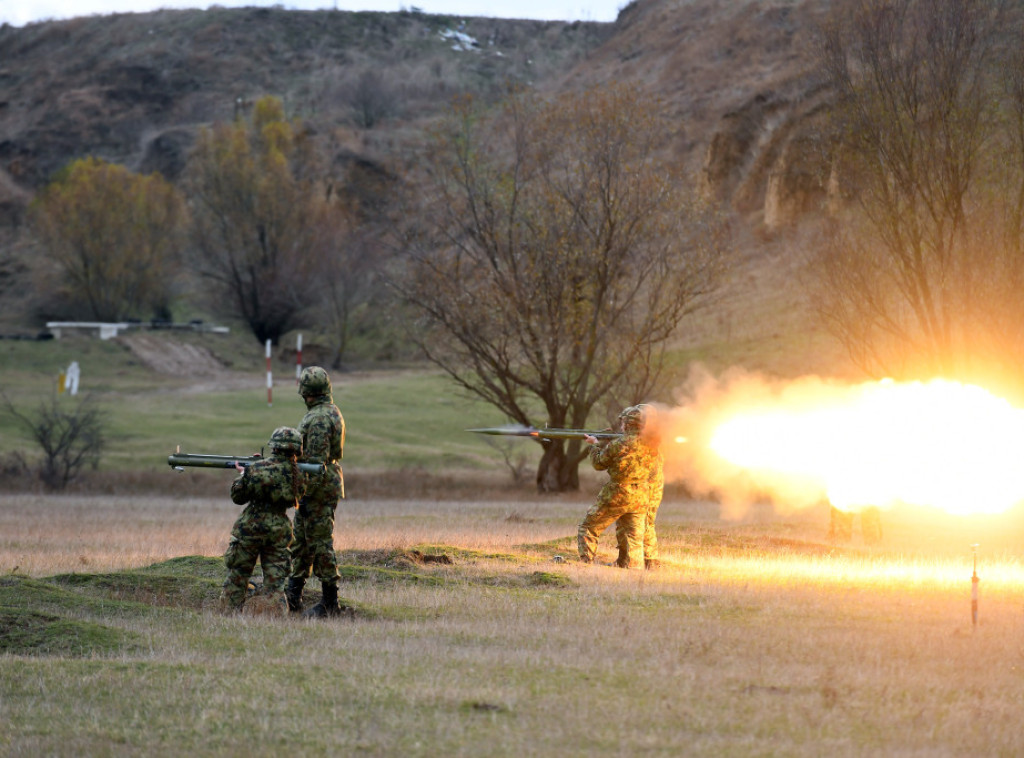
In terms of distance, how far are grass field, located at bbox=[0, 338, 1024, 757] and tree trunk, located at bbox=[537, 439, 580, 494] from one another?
40.4ft

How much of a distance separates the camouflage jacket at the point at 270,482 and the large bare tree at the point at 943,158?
837 inches

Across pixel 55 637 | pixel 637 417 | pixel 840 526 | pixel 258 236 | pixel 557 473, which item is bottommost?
pixel 55 637

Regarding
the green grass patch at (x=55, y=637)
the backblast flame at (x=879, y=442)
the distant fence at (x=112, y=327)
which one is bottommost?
the green grass patch at (x=55, y=637)

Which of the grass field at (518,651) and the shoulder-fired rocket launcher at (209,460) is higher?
the shoulder-fired rocket launcher at (209,460)

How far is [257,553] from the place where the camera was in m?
13.7

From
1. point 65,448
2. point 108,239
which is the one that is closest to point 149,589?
point 65,448

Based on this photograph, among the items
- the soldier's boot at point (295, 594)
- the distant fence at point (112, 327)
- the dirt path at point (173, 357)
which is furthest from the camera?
the distant fence at point (112, 327)

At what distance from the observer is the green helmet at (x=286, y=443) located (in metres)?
13.5

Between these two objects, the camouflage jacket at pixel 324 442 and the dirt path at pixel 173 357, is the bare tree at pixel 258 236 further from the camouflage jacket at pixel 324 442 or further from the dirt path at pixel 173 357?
the camouflage jacket at pixel 324 442

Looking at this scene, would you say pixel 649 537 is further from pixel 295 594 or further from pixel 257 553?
pixel 257 553

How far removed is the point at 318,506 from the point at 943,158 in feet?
71.5

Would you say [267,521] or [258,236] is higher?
[258,236]

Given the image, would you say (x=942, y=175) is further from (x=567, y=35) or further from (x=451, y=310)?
(x=567, y=35)

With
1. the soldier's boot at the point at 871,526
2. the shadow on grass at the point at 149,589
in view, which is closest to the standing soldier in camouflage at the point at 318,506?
the shadow on grass at the point at 149,589
